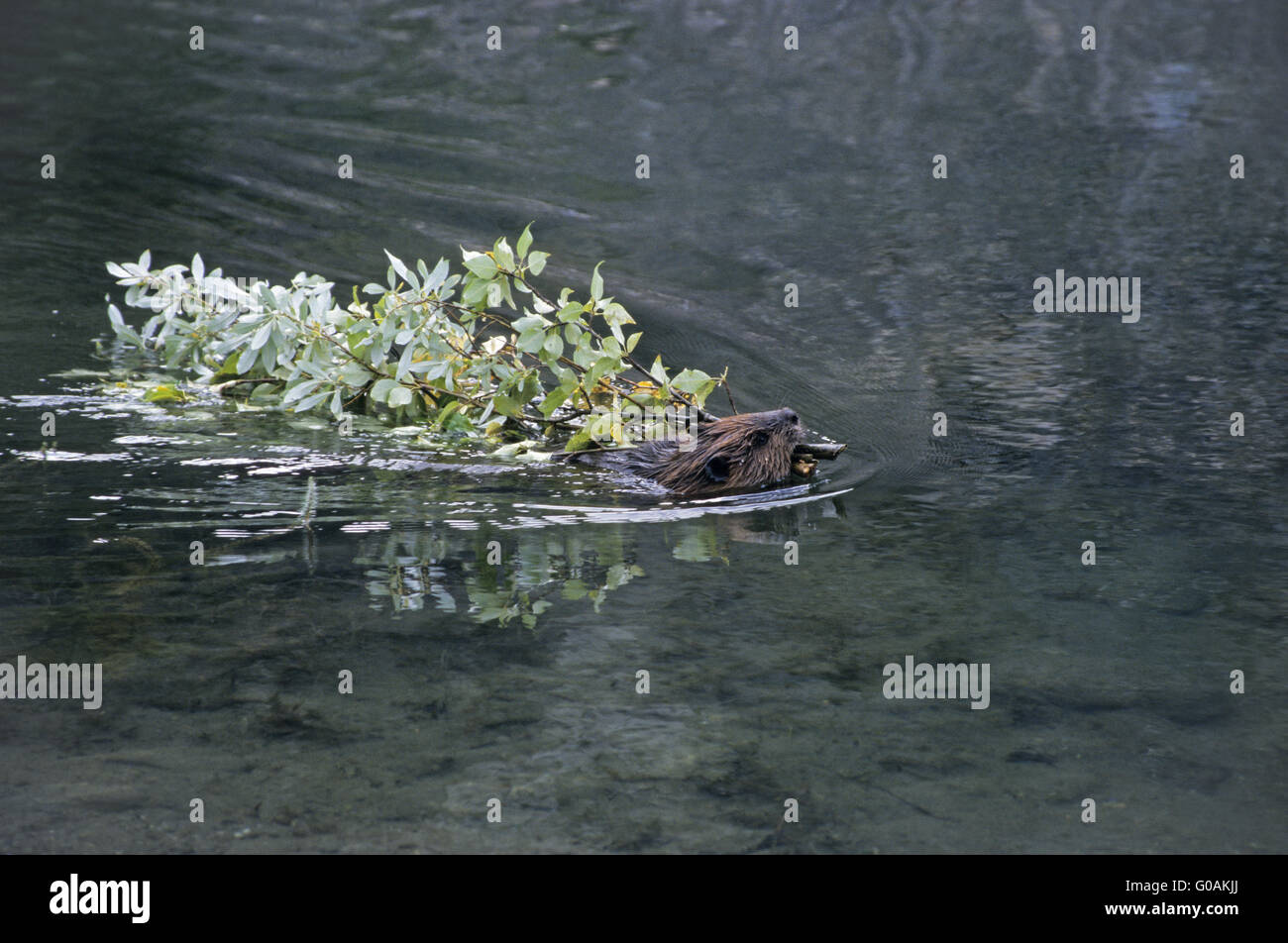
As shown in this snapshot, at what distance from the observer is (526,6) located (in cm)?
1805

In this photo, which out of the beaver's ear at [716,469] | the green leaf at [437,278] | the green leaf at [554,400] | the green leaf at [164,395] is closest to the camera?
the beaver's ear at [716,469]

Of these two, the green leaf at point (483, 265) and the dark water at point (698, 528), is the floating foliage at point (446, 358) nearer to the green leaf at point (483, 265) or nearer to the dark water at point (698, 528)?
the green leaf at point (483, 265)

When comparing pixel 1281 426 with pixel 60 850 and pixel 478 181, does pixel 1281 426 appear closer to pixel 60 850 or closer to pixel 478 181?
pixel 60 850

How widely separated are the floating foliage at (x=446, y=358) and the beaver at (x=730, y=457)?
20cm

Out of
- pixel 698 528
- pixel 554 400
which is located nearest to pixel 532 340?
pixel 554 400

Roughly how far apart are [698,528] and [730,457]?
0.59m

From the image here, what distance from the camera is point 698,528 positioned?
4.86m

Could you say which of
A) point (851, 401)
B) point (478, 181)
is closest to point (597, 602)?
point (851, 401)

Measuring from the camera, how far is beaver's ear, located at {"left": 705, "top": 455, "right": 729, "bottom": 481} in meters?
5.32

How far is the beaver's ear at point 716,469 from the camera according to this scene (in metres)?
5.32

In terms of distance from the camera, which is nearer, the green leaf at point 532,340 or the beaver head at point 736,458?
the beaver head at point 736,458

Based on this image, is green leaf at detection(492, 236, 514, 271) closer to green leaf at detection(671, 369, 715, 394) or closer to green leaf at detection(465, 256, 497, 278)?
green leaf at detection(465, 256, 497, 278)

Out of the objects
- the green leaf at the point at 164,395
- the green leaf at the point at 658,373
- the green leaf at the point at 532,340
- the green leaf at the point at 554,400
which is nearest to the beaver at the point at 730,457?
the green leaf at the point at 658,373

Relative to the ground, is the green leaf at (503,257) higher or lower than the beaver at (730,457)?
higher
